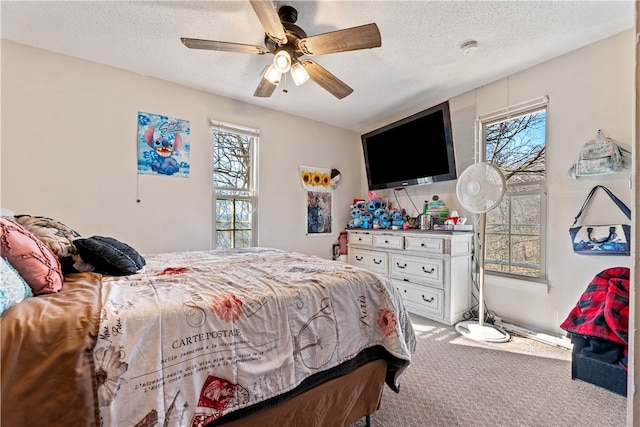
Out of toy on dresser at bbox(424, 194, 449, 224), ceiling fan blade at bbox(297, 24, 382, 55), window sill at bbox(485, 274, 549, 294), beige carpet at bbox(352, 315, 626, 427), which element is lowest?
beige carpet at bbox(352, 315, 626, 427)

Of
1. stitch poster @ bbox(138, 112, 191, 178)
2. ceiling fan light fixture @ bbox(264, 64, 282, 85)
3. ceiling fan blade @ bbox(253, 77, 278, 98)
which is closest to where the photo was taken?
ceiling fan light fixture @ bbox(264, 64, 282, 85)

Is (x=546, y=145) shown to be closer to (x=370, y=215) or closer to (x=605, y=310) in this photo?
(x=605, y=310)

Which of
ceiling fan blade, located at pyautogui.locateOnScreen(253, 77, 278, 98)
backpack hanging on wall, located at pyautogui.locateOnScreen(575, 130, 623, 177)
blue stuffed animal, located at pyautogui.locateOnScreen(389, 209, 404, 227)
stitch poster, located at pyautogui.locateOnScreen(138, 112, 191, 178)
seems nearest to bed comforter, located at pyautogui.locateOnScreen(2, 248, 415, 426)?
ceiling fan blade, located at pyautogui.locateOnScreen(253, 77, 278, 98)

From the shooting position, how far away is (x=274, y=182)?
3.60 metres

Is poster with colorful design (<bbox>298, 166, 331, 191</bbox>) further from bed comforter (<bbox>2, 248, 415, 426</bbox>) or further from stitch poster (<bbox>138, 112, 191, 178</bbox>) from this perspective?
bed comforter (<bbox>2, 248, 415, 426</bbox>)

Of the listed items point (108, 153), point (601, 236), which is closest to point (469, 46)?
point (601, 236)

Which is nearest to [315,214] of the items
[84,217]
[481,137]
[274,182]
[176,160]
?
[274,182]

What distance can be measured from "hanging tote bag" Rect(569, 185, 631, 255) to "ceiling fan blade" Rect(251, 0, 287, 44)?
106 inches

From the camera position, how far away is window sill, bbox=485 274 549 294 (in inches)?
100

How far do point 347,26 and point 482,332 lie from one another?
114 inches

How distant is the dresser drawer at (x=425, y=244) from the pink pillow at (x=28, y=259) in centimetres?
292

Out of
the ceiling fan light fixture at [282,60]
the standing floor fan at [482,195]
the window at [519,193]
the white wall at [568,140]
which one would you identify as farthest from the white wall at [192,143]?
the ceiling fan light fixture at [282,60]

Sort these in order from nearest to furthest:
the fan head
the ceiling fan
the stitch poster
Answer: the ceiling fan
the fan head
the stitch poster

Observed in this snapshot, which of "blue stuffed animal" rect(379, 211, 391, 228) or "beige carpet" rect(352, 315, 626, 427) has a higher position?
"blue stuffed animal" rect(379, 211, 391, 228)
